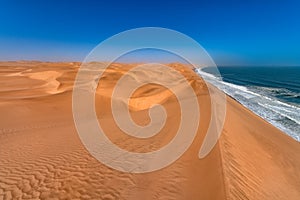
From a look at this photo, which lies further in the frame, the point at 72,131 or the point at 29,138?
the point at 72,131

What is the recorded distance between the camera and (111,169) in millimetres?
7723

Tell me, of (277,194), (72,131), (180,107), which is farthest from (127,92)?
(277,194)

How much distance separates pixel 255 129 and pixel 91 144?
1014cm

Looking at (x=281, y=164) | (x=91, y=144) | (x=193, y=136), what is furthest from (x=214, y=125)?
(x=91, y=144)

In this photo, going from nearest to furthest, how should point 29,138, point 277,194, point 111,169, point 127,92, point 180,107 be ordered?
point 277,194, point 111,169, point 29,138, point 180,107, point 127,92

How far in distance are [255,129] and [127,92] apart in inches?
621

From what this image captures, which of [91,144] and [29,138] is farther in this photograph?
[29,138]

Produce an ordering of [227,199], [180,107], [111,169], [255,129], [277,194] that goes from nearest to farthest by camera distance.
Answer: [227,199] → [277,194] → [111,169] → [255,129] → [180,107]

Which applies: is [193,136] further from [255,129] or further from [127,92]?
[127,92]

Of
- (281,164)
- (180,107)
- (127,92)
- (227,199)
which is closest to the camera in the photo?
(227,199)

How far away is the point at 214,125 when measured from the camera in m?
12.6

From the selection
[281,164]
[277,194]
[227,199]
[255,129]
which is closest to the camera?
[227,199]

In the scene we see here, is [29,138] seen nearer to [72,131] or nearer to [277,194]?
[72,131]

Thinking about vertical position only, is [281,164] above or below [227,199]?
below
